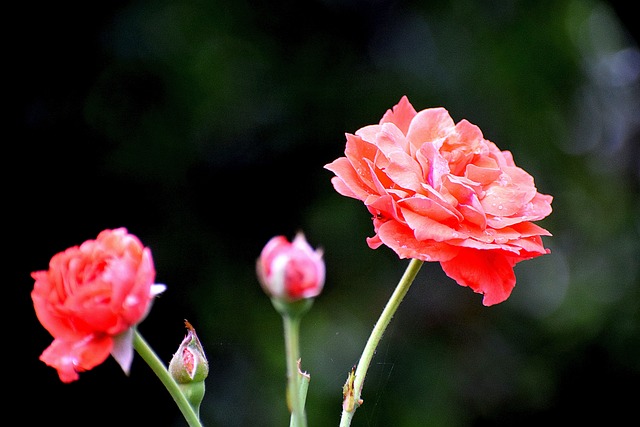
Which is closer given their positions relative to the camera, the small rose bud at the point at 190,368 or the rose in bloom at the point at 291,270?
the rose in bloom at the point at 291,270

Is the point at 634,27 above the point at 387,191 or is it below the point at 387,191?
below

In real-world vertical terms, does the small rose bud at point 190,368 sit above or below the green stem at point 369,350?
above

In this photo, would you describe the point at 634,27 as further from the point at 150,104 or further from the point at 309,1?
the point at 150,104

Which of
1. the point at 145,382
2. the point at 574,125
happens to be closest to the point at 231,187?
the point at 145,382

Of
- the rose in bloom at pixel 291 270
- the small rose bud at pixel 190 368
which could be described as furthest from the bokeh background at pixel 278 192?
the rose in bloom at pixel 291 270

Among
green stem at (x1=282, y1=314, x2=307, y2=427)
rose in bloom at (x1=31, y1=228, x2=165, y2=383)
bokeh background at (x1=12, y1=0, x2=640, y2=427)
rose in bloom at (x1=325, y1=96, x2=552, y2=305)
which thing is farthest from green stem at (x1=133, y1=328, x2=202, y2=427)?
bokeh background at (x1=12, y1=0, x2=640, y2=427)

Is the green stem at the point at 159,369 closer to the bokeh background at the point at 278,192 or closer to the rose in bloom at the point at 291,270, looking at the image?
the rose in bloom at the point at 291,270
